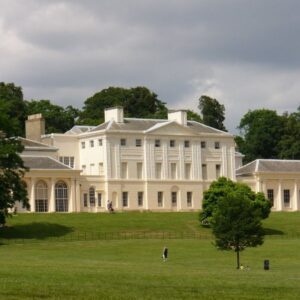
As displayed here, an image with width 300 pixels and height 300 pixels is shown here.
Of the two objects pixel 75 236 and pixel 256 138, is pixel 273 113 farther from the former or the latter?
pixel 75 236

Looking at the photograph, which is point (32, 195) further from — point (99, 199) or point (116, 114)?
point (116, 114)

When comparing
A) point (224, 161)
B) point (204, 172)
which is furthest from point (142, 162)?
point (224, 161)

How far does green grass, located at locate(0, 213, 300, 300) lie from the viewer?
29.8 meters

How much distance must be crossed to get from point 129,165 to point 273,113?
4064 centimetres

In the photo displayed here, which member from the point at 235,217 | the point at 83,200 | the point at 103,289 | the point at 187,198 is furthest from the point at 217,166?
the point at 103,289

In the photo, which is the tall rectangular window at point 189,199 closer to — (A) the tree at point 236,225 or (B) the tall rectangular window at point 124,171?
(B) the tall rectangular window at point 124,171

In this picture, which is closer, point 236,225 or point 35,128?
point 236,225

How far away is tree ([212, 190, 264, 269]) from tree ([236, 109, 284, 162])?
81.9 meters

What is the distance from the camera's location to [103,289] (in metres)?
29.9

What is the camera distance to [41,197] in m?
102

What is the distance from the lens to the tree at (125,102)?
149 meters

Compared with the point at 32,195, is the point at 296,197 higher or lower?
lower

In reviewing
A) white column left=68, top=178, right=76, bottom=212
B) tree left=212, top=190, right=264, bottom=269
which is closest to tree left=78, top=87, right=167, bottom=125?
white column left=68, top=178, right=76, bottom=212

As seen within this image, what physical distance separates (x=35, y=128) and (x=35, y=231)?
34260 millimetres
